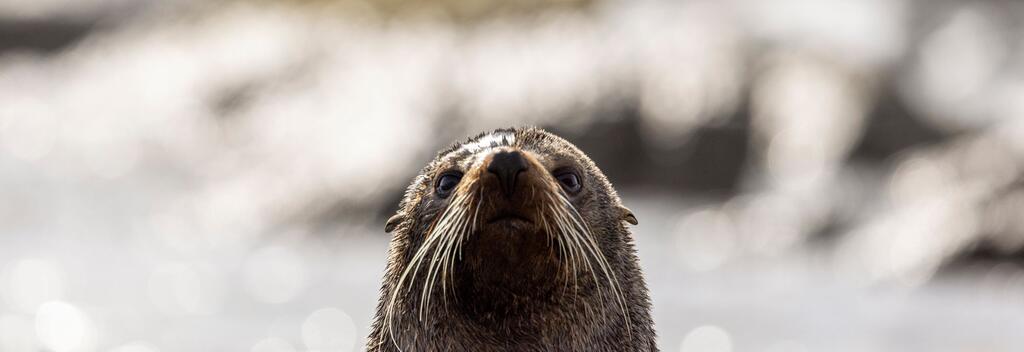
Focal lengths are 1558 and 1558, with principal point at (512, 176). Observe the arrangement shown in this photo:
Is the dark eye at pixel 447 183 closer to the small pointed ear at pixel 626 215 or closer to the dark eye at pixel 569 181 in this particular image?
the dark eye at pixel 569 181

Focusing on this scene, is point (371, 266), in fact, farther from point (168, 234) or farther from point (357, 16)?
point (357, 16)

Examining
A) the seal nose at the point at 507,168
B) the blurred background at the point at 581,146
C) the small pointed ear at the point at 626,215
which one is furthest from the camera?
the blurred background at the point at 581,146

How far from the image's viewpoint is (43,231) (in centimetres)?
2061

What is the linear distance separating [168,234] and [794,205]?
7.78 meters

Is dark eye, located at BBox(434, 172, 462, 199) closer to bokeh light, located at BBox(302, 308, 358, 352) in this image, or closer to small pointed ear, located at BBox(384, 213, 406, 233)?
Answer: small pointed ear, located at BBox(384, 213, 406, 233)

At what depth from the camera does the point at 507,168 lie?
6.05 m

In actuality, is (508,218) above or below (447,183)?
below

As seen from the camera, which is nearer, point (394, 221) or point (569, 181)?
point (569, 181)

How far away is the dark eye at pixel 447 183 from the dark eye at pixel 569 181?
0.43 meters

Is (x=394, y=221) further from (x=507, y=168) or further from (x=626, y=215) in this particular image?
(x=507, y=168)

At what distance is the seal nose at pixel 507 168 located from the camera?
605cm

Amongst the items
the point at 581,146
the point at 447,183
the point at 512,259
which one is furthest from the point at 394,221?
the point at 581,146

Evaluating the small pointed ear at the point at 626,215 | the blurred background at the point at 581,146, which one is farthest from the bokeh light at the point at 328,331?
the small pointed ear at the point at 626,215

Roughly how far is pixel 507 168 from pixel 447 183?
77 centimetres
